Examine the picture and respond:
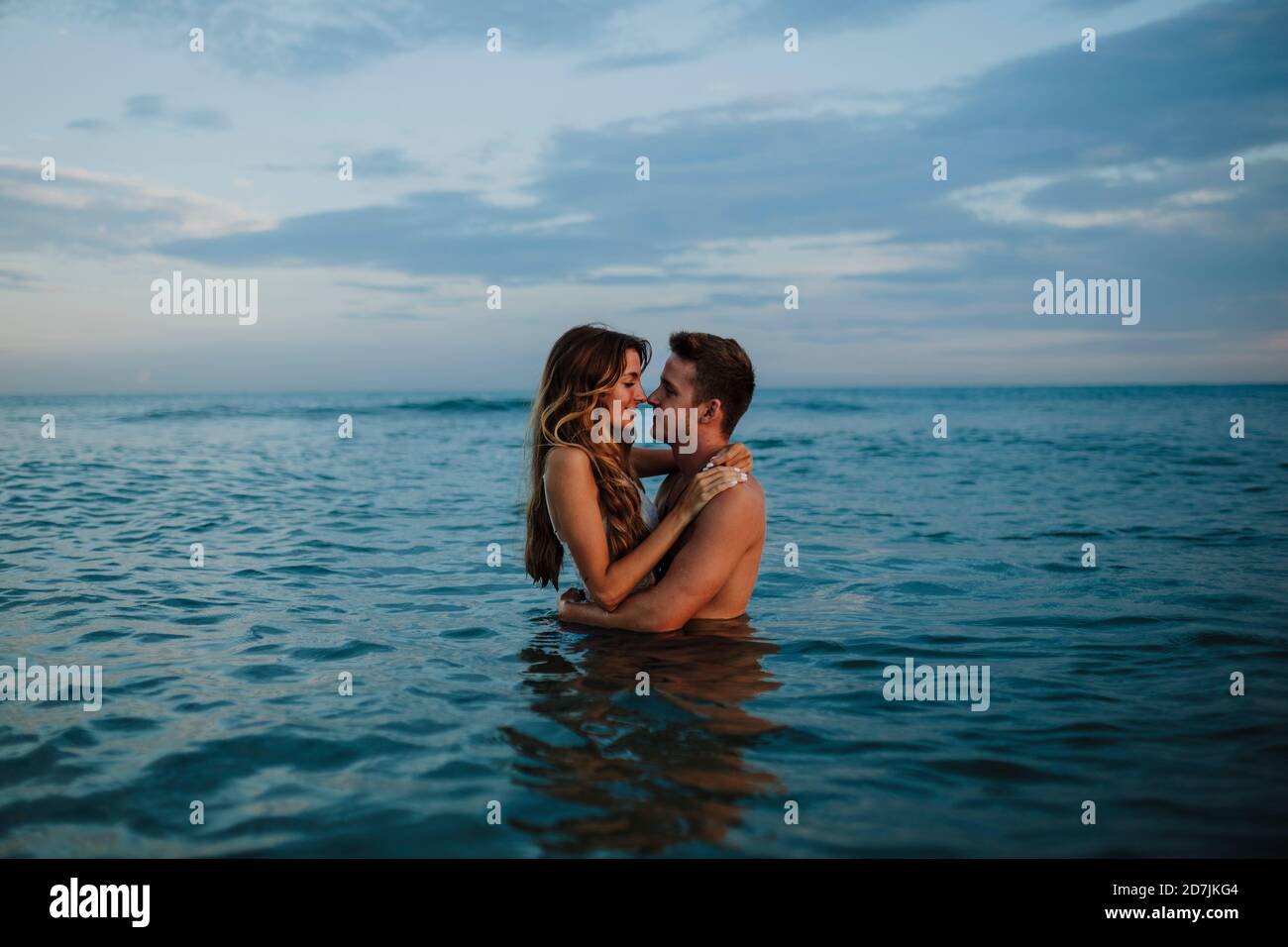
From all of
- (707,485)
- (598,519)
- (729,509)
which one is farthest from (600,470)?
(729,509)

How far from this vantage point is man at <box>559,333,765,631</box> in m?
5.60

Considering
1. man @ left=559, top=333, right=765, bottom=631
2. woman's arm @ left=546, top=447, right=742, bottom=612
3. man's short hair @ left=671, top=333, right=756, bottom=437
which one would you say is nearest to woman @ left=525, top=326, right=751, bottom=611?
woman's arm @ left=546, top=447, right=742, bottom=612

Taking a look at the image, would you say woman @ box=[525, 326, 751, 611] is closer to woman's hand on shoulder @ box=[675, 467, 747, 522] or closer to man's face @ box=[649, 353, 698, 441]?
woman's hand on shoulder @ box=[675, 467, 747, 522]

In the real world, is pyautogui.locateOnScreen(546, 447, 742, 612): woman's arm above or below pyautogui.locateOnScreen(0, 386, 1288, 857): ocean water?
above

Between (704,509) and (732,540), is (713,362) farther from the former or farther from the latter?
(732,540)

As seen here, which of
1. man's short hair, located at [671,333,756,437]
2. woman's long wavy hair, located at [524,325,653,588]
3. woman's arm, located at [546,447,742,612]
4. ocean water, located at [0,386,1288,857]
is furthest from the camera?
man's short hair, located at [671,333,756,437]

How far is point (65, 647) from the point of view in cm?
613

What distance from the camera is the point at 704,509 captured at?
5.61 metres

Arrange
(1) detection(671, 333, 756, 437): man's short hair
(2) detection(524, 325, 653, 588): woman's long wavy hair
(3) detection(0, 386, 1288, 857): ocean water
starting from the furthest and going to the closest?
(1) detection(671, 333, 756, 437): man's short hair < (2) detection(524, 325, 653, 588): woman's long wavy hair < (3) detection(0, 386, 1288, 857): ocean water

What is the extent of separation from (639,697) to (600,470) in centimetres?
141
